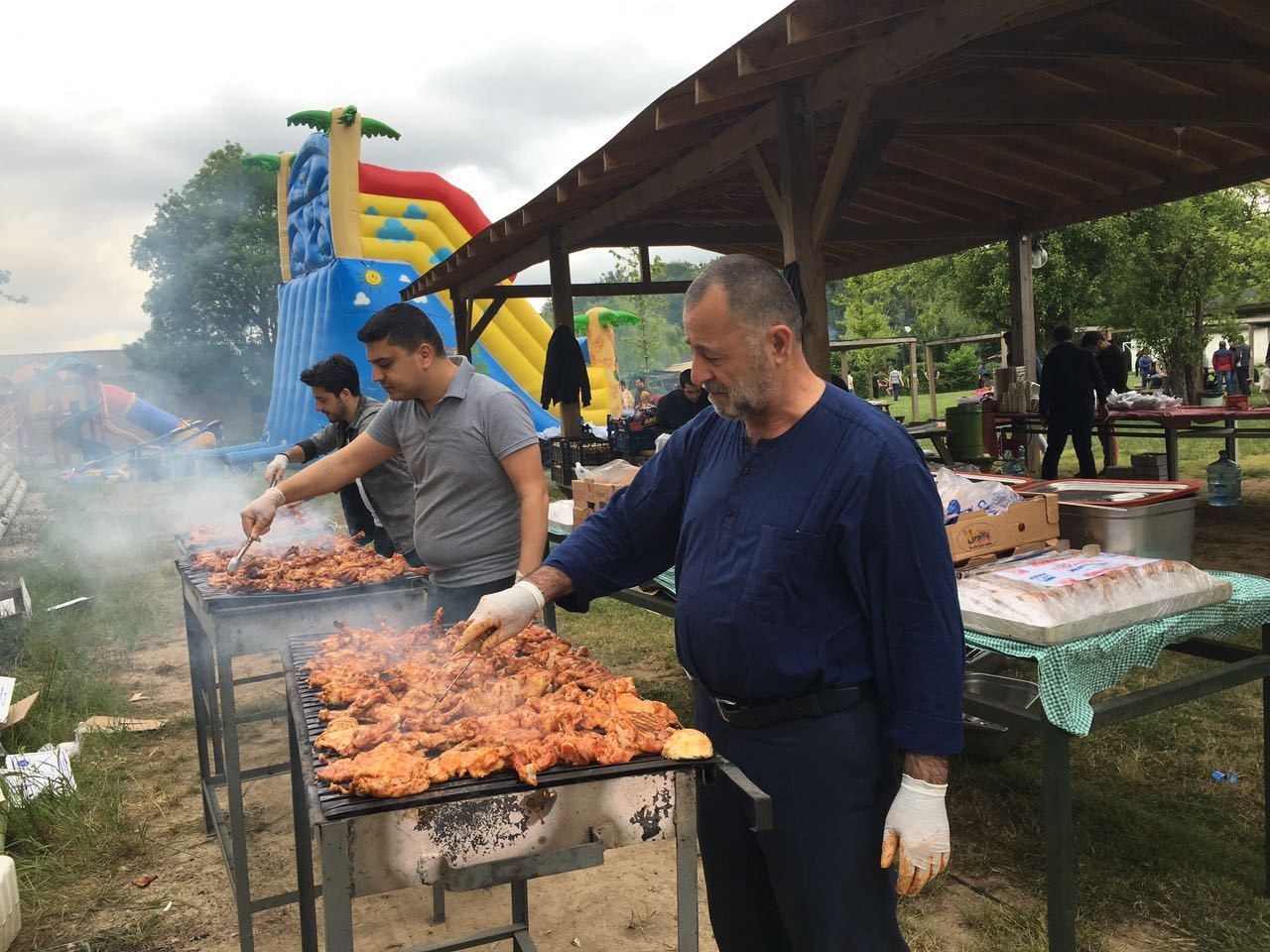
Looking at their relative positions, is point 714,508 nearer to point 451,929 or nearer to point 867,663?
point 867,663

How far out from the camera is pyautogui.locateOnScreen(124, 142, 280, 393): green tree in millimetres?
42500

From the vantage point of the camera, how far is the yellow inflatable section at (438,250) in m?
18.5

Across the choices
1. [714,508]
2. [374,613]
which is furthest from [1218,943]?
[374,613]

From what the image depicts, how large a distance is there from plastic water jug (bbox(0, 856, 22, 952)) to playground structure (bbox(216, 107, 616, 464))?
14.1 m

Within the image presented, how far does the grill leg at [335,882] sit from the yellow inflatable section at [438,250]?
1568 cm

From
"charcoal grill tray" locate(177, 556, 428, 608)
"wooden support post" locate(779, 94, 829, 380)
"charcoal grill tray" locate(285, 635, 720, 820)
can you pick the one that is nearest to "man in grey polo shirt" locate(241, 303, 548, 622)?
"charcoal grill tray" locate(177, 556, 428, 608)

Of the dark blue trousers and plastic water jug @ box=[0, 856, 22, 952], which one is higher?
the dark blue trousers

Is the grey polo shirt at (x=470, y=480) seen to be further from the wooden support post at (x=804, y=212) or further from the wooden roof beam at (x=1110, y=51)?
the wooden roof beam at (x=1110, y=51)

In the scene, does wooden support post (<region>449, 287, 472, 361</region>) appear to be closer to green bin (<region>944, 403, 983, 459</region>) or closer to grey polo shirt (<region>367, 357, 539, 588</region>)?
green bin (<region>944, 403, 983, 459</region>)

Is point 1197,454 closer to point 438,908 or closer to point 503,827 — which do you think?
point 438,908

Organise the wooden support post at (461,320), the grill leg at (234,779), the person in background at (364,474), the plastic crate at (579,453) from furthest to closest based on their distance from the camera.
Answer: the wooden support post at (461,320) → the plastic crate at (579,453) → the person in background at (364,474) → the grill leg at (234,779)

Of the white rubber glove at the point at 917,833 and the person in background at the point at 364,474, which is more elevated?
the person in background at the point at 364,474

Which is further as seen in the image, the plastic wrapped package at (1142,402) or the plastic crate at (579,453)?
the plastic crate at (579,453)

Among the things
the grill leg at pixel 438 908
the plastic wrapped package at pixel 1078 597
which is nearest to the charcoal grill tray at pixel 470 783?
the plastic wrapped package at pixel 1078 597
